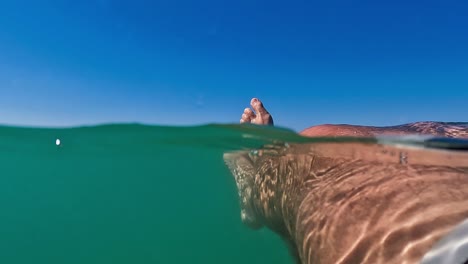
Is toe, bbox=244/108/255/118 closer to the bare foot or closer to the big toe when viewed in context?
the bare foot

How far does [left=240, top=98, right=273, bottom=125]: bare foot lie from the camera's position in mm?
8320

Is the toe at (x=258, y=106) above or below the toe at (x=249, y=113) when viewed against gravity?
above

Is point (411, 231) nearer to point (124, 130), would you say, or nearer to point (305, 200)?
point (305, 200)

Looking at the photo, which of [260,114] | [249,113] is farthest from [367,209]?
[249,113]

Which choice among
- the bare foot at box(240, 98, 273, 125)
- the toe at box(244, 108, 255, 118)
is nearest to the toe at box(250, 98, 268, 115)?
the bare foot at box(240, 98, 273, 125)

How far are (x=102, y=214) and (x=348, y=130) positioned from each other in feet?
239

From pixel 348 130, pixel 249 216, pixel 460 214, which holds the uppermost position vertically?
pixel 348 130

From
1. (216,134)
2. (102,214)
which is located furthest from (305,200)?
(102,214)

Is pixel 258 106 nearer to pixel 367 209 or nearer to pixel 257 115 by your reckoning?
pixel 257 115

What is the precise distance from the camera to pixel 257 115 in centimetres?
849

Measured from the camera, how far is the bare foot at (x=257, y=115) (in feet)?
27.3

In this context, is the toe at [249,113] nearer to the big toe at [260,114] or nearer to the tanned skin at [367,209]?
the big toe at [260,114]

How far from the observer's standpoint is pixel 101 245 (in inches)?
2995

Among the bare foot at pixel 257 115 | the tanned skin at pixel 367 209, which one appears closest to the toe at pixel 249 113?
the bare foot at pixel 257 115
